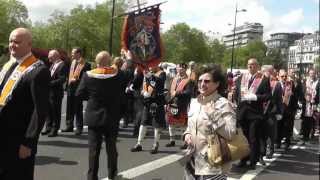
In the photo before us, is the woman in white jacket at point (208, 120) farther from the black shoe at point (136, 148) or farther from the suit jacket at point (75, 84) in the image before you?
the suit jacket at point (75, 84)

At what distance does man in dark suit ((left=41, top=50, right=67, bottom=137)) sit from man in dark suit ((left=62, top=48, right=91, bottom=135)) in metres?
0.31

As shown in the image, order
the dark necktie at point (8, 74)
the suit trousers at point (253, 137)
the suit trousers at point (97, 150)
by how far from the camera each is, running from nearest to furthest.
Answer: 1. the dark necktie at point (8, 74)
2. the suit trousers at point (97, 150)
3. the suit trousers at point (253, 137)

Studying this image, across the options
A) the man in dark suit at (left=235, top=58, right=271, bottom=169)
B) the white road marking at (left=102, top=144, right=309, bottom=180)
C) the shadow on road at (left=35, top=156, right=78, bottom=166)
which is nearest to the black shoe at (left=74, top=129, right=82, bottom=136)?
the white road marking at (left=102, top=144, right=309, bottom=180)

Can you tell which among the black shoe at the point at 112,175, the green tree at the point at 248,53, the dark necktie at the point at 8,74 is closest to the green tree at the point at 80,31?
the green tree at the point at 248,53

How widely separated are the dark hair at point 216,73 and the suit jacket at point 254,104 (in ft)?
15.0

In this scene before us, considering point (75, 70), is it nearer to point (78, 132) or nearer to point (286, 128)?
point (78, 132)

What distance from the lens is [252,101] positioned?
31.6ft

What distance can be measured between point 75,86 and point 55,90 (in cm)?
49

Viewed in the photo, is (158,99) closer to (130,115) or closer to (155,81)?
(155,81)

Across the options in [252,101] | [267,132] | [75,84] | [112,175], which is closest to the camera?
[112,175]

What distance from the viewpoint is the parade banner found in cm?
1213

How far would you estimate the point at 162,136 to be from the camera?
1340cm

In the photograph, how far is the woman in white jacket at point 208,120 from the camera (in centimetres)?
483

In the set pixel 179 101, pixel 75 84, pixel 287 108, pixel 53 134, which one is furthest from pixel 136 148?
pixel 287 108
